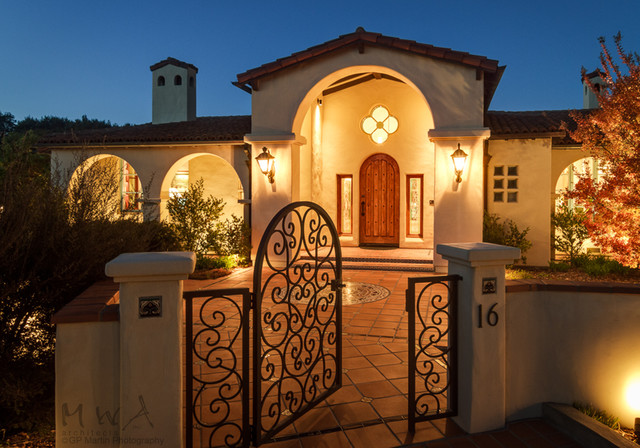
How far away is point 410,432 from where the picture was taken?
3029mm

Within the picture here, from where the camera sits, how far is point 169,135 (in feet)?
38.4

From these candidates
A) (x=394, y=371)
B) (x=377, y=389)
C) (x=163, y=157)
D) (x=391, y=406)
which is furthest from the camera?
(x=163, y=157)

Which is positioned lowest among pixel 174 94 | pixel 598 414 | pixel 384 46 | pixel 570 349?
pixel 598 414

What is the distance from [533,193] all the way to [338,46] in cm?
609

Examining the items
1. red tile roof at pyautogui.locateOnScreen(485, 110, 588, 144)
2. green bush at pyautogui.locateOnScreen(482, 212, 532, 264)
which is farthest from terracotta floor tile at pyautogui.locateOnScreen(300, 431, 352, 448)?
red tile roof at pyautogui.locateOnScreen(485, 110, 588, 144)

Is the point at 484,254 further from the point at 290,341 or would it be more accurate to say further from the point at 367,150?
the point at 367,150

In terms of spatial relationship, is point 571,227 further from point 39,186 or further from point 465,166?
point 39,186

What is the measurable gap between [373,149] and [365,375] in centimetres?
933

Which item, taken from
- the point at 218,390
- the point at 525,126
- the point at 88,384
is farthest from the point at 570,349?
the point at 525,126

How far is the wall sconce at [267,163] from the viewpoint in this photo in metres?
9.99

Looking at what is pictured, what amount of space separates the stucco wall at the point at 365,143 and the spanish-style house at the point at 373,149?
0.03 meters

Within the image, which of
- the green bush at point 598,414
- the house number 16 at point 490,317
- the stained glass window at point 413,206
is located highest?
the stained glass window at point 413,206

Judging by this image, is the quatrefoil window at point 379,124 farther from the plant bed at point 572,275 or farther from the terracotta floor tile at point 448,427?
the terracotta floor tile at point 448,427

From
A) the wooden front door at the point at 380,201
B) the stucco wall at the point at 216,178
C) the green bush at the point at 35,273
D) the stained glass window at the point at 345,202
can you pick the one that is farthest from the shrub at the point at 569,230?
the green bush at the point at 35,273
